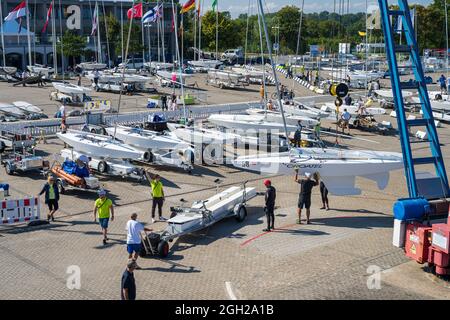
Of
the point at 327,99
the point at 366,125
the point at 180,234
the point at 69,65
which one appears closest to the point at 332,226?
the point at 180,234

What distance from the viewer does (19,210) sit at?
56.3 ft

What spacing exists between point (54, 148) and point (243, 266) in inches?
642

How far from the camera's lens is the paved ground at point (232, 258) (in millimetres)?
13023

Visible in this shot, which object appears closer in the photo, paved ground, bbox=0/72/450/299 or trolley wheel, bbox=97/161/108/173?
paved ground, bbox=0/72/450/299

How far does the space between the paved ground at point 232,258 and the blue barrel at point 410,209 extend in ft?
3.93

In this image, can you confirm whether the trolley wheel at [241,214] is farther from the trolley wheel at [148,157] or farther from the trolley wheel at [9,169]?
the trolley wheel at [9,169]

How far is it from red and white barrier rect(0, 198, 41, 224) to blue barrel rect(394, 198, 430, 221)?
31.8 ft

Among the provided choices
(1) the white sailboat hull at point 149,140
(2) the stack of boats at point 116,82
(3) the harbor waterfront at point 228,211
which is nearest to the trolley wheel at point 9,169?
(3) the harbor waterfront at point 228,211

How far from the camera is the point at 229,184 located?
22875mm

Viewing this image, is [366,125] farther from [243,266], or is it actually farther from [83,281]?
[83,281]

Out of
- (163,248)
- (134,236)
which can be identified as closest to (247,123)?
Result: (163,248)

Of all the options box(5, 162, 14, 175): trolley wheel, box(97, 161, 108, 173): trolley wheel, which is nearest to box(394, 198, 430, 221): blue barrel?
box(97, 161, 108, 173): trolley wheel

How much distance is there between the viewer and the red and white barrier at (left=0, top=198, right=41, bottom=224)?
55.6 ft

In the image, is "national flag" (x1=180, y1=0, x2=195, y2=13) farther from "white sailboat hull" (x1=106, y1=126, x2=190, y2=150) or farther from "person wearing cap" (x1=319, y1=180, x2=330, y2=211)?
"person wearing cap" (x1=319, y1=180, x2=330, y2=211)
